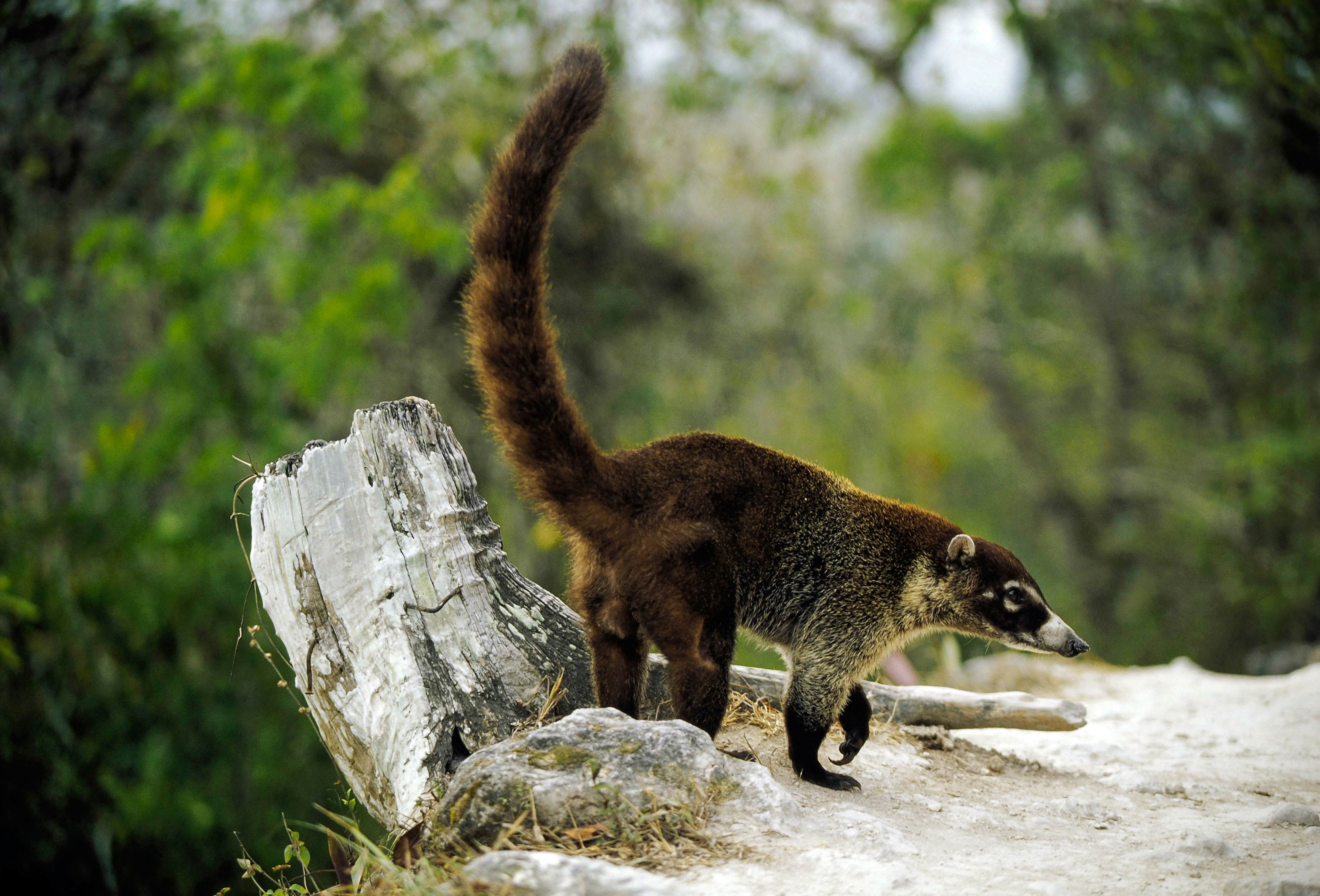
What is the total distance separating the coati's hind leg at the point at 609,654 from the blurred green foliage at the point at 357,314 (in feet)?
7.11

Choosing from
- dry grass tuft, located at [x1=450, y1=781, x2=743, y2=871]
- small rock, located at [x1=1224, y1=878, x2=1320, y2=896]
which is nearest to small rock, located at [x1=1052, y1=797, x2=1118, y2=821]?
A: small rock, located at [x1=1224, y1=878, x2=1320, y2=896]

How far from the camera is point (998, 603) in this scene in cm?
505

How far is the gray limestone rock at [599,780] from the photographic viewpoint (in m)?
3.30

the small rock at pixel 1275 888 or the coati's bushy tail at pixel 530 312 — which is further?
the coati's bushy tail at pixel 530 312

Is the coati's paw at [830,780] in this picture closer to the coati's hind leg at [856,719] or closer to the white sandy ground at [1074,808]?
the white sandy ground at [1074,808]

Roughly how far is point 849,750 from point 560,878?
2.14m

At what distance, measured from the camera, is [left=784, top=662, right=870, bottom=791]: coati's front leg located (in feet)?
14.3

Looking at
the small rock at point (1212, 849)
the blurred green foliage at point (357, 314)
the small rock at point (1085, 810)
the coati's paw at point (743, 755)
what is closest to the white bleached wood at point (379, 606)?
the coati's paw at point (743, 755)

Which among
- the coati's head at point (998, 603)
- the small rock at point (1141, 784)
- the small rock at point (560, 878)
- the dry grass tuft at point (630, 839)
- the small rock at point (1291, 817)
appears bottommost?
the small rock at point (1141, 784)

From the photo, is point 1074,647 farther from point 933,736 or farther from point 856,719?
point 856,719

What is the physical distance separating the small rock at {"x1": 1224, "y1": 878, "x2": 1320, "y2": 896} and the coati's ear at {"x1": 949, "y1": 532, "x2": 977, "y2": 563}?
6.68 feet

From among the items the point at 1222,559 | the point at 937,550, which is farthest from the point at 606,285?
the point at 1222,559

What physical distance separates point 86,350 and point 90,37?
3090 mm

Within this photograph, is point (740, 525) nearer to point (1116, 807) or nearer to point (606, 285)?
point (1116, 807)
